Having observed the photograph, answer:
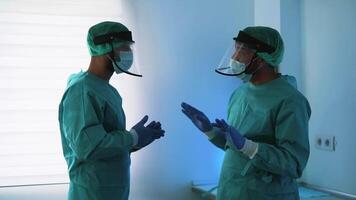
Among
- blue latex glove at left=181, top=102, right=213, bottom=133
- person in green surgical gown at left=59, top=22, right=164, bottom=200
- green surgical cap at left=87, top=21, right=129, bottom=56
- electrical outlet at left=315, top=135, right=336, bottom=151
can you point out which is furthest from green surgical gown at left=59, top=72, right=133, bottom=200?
electrical outlet at left=315, top=135, right=336, bottom=151

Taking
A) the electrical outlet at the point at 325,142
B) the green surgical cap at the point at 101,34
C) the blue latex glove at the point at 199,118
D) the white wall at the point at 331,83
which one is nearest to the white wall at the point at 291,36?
the white wall at the point at 331,83

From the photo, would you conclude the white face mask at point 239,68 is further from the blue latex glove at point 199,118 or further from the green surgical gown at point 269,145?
the blue latex glove at point 199,118

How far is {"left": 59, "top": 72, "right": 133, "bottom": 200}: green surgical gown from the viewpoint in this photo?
154 centimetres

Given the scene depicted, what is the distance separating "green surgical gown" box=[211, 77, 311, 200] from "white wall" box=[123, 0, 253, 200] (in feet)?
2.63

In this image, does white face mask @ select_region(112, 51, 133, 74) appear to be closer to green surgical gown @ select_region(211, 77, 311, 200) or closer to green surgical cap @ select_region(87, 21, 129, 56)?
green surgical cap @ select_region(87, 21, 129, 56)

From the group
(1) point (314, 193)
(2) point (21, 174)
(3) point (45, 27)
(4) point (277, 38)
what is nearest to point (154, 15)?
(3) point (45, 27)

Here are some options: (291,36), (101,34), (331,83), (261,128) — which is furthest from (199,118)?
(291,36)

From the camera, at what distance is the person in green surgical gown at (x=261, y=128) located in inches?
60.4

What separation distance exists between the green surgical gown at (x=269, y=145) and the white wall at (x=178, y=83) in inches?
31.6

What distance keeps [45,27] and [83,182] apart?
1.07 meters

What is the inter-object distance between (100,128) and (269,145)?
0.65 metres

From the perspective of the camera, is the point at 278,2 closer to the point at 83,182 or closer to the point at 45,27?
the point at 45,27

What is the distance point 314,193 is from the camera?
2.33m

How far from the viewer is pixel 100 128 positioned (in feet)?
5.09
